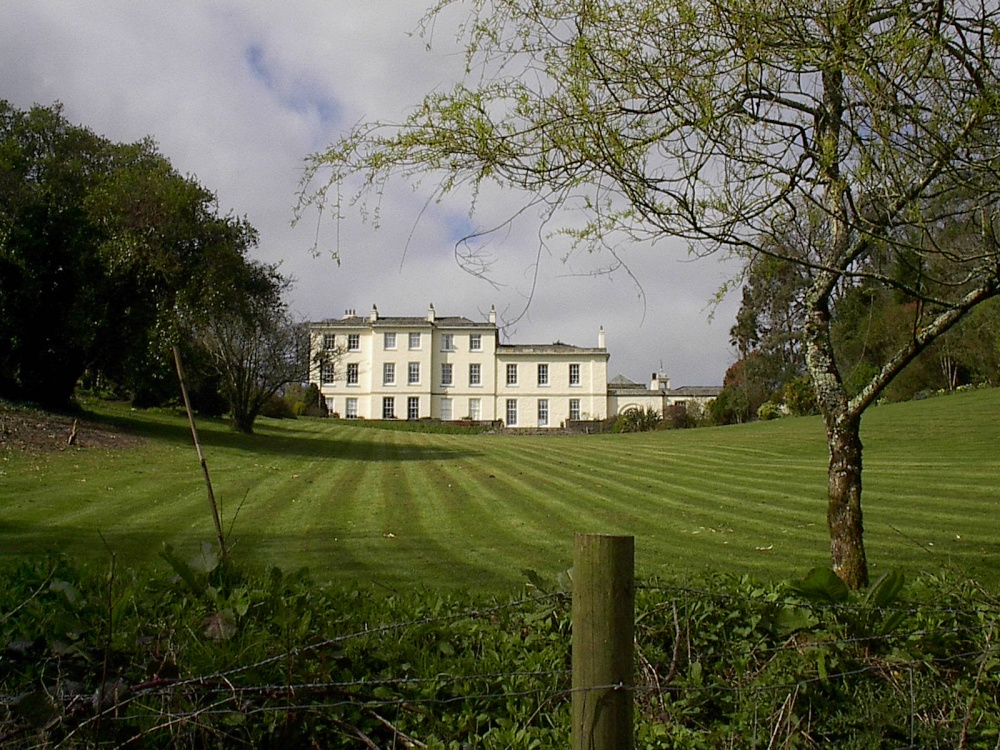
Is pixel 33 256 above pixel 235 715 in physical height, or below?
above

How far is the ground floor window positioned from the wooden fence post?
5709 centimetres

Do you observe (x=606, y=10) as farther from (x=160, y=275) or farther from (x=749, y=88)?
(x=160, y=275)

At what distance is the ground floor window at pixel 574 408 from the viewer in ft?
194

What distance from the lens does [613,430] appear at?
42469 mm

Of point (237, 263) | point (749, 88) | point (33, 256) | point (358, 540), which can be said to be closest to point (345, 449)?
point (237, 263)

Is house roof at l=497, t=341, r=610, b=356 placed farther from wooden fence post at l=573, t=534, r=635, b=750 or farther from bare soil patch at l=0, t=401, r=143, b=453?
wooden fence post at l=573, t=534, r=635, b=750

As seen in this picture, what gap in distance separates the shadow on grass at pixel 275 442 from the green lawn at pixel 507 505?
0.28 metres

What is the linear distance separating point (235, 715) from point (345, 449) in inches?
926

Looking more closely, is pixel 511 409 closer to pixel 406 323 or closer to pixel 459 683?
pixel 406 323

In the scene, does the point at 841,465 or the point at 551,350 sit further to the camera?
the point at 551,350

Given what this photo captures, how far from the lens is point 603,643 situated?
2184 millimetres

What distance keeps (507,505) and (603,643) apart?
10.8 meters

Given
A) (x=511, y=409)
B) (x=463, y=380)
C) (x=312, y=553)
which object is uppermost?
(x=463, y=380)

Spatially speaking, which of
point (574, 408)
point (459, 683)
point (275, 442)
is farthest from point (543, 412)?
point (459, 683)
